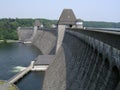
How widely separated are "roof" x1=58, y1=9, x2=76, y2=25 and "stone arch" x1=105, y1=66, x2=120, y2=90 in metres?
31.2

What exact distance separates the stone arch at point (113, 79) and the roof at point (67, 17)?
31236 mm

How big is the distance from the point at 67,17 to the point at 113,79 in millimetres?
32594

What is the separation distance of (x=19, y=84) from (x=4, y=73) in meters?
6.56

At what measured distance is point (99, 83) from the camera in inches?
423

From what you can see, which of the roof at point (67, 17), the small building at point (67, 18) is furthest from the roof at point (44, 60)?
the roof at point (67, 17)

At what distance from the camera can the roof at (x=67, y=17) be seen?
4062 centimetres

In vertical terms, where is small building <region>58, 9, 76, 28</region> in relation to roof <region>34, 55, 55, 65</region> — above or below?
above

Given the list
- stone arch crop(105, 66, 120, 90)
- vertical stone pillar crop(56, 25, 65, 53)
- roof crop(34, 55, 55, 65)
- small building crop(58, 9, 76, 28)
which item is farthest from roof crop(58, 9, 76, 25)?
stone arch crop(105, 66, 120, 90)

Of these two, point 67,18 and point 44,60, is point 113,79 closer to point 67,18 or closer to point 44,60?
point 44,60

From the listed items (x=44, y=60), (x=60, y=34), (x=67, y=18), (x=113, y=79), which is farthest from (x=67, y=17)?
(x=113, y=79)

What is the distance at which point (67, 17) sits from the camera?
135 ft

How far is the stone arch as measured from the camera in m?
9.41

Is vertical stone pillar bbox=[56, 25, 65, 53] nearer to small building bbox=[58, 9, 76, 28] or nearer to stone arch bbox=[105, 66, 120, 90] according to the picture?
small building bbox=[58, 9, 76, 28]

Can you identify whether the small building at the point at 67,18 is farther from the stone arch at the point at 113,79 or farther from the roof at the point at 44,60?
the stone arch at the point at 113,79
